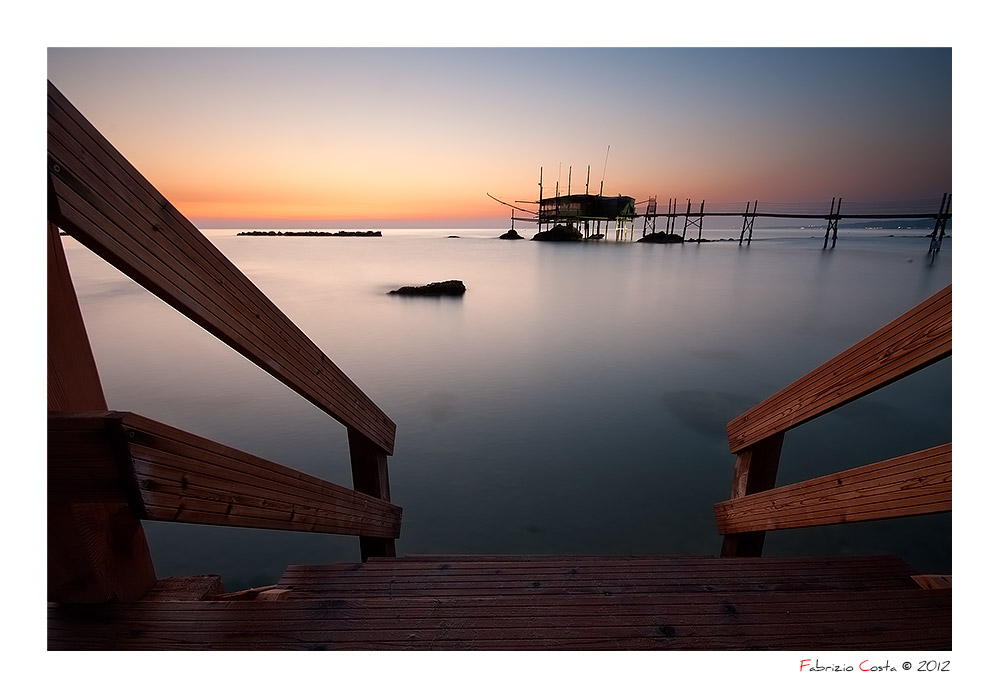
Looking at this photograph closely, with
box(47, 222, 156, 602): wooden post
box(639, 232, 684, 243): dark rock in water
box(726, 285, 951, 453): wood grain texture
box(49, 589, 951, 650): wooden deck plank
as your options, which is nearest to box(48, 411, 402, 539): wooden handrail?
box(47, 222, 156, 602): wooden post

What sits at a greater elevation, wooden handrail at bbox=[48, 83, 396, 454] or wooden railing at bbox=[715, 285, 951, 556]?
wooden handrail at bbox=[48, 83, 396, 454]

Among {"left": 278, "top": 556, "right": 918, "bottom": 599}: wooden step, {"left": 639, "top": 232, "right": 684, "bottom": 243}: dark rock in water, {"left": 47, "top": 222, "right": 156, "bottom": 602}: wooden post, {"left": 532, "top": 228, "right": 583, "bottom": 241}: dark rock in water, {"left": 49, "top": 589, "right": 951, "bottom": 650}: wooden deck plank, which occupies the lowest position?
{"left": 278, "top": 556, "right": 918, "bottom": 599}: wooden step

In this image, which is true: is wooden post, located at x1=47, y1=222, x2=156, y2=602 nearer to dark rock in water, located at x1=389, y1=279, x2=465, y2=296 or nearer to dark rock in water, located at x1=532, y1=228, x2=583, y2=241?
dark rock in water, located at x1=389, y1=279, x2=465, y2=296

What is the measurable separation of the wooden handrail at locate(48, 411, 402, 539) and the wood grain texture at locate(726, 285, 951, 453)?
5.00 ft

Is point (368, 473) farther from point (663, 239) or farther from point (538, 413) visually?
point (663, 239)

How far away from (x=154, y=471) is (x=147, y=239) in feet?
1.22

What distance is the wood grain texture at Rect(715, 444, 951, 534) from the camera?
1125 mm

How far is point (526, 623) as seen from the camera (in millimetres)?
1132

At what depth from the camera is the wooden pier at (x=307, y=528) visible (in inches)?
27.8

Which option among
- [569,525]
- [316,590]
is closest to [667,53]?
[316,590]

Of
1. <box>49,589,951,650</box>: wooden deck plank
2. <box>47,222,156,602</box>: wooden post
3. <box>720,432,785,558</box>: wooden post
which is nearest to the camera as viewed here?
<box>47,222,156,602</box>: wooden post

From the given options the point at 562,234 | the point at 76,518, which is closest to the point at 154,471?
the point at 76,518

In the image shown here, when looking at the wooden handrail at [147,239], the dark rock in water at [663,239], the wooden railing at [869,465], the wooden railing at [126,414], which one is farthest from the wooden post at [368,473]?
the dark rock in water at [663,239]
